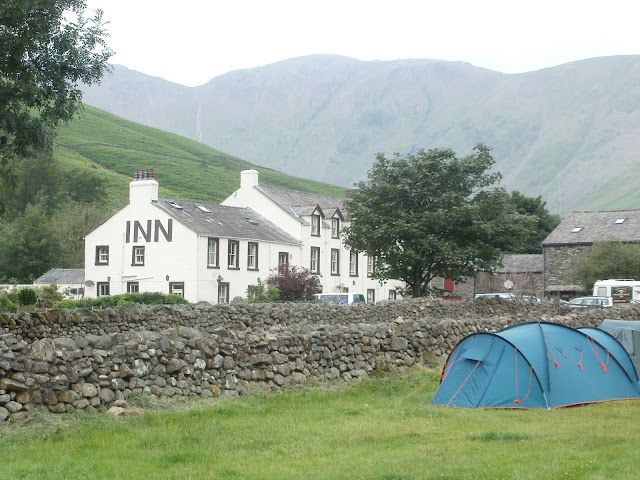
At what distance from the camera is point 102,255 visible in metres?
56.8

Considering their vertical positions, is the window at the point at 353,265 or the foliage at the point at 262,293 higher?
the window at the point at 353,265

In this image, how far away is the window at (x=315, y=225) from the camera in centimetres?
6044

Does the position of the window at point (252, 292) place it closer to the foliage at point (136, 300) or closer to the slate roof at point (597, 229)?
the foliage at point (136, 300)

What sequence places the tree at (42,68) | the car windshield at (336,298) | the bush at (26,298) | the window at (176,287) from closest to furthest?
1. the tree at (42,68)
2. the bush at (26,298)
3. the car windshield at (336,298)
4. the window at (176,287)

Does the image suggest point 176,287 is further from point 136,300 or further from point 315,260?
point 315,260

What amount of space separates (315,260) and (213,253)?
9.33 meters

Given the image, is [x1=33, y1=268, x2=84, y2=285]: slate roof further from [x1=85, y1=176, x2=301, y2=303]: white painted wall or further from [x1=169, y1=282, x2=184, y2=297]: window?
[x1=169, y1=282, x2=184, y2=297]: window

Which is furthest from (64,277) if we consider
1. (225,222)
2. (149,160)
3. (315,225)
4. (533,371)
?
(149,160)

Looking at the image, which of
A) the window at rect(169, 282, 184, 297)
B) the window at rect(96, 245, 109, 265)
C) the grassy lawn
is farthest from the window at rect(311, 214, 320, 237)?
the grassy lawn

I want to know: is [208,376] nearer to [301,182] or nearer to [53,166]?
[53,166]

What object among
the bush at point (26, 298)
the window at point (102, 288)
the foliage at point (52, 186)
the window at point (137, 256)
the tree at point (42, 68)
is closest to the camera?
the tree at point (42, 68)

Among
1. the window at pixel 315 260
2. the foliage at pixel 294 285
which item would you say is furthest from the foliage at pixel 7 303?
the window at pixel 315 260

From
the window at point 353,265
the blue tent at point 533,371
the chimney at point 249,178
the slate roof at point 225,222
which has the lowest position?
the blue tent at point 533,371

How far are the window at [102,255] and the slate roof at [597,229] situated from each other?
109 ft
